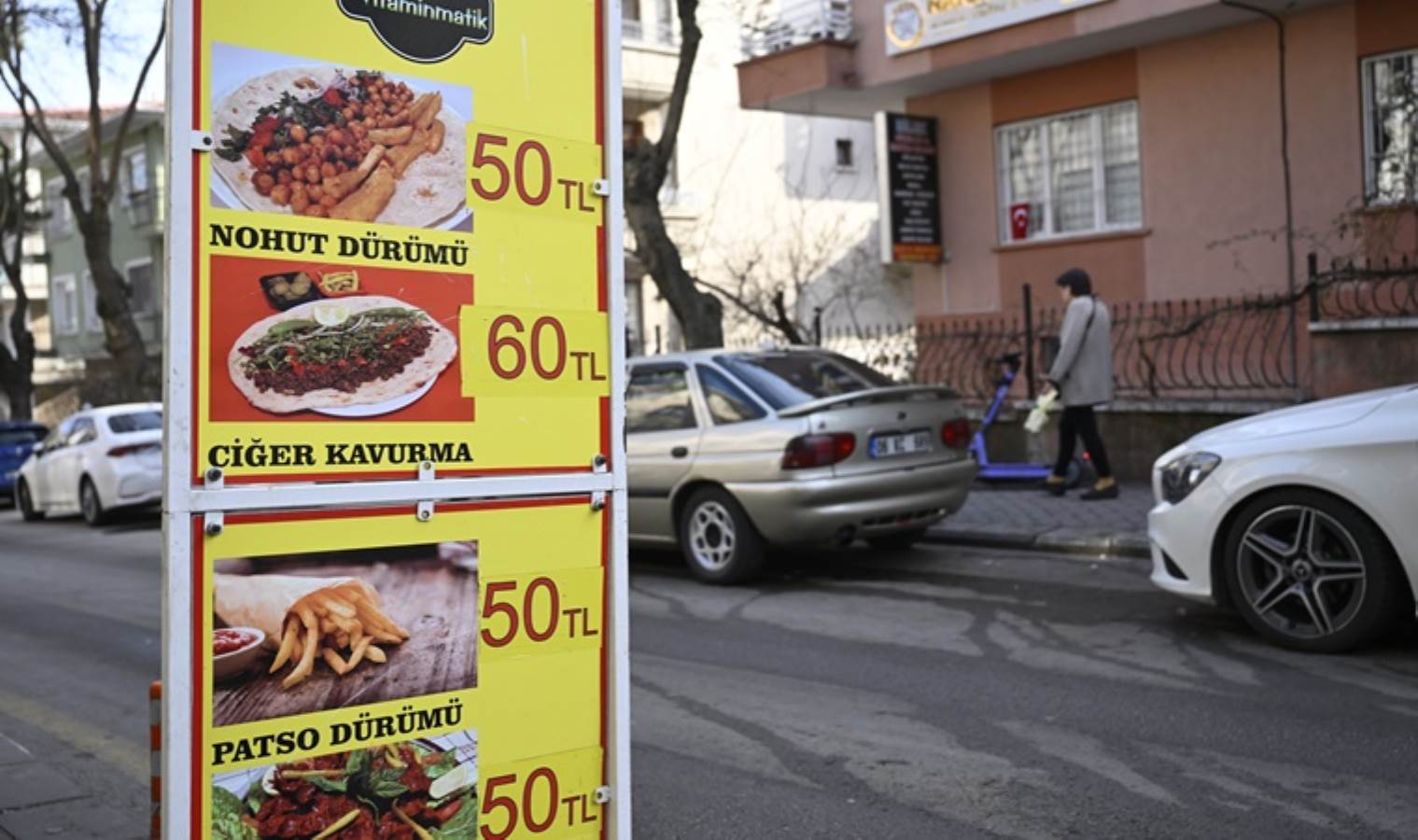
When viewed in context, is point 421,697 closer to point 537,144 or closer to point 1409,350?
point 537,144

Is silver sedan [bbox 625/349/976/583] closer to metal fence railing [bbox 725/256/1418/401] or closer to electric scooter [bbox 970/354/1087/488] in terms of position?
electric scooter [bbox 970/354/1087/488]

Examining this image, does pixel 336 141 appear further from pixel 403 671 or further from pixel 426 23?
pixel 403 671

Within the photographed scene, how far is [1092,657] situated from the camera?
22.4 feet

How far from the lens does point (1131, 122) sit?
1603 cm

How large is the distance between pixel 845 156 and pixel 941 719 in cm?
2554

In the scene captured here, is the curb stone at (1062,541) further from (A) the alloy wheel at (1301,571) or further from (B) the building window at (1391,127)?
(B) the building window at (1391,127)

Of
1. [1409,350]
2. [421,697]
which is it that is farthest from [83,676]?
[1409,350]

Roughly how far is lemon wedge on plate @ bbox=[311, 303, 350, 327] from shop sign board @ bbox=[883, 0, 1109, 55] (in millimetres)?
13728

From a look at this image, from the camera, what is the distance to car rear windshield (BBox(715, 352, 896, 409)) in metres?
9.47

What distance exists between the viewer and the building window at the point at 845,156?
3011 centimetres

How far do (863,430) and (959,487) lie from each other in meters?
1.05

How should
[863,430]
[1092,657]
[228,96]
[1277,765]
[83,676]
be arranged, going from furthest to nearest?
1. [863,430]
2. [83,676]
3. [1092,657]
4. [1277,765]
5. [228,96]

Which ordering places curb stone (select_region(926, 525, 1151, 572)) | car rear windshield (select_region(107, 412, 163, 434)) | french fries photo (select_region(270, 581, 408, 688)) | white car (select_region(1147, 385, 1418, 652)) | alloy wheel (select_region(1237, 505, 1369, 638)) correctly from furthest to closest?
car rear windshield (select_region(107, 412, 163, 434)) → curb stone (select_region(926, 525, 1151, 572)) → alloy wheel (select_region(1237, 505, 1369, 638)) → white car (select_region(1147, 385, 1418, 652)) → french fries photo (select_region(270, 581, 408, 688))

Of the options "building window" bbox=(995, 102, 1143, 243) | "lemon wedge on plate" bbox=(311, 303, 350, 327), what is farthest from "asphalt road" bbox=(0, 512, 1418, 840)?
"building window" bbox=(995, 102, 1143, 243)
